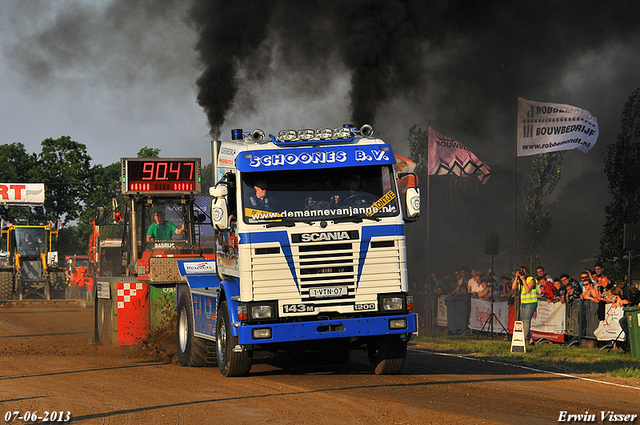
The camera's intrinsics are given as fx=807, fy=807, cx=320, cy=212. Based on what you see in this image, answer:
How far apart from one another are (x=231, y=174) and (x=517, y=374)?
16.5 ft

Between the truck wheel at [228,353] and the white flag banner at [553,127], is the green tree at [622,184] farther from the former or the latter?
the truck wheel at [228,353]

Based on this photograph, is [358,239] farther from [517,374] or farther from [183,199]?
[183,199]

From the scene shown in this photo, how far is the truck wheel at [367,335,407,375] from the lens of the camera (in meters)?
11.0

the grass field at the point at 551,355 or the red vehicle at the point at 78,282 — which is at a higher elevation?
the red vehicle at the point at 78,282

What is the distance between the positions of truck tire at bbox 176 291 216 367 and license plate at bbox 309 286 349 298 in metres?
2.84

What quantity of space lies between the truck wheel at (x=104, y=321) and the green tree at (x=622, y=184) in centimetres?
1471

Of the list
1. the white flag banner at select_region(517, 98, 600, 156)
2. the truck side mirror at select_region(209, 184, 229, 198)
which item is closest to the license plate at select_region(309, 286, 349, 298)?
the truck side mirror at select_region(209, 184, 229, 198)

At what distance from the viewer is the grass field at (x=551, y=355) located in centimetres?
1248

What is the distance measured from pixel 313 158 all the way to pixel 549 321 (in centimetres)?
935

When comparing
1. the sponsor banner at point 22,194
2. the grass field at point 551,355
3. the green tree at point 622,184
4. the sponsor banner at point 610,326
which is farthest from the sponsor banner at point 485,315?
the sponsor banner at point 22,194

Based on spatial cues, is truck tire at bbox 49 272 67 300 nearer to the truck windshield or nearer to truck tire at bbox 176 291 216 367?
truck tire at bbox 176 291 216 367

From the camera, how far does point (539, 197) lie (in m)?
47.1

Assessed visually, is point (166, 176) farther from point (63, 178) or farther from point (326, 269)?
point (63, 178)

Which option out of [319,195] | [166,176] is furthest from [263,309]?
[166,176]
